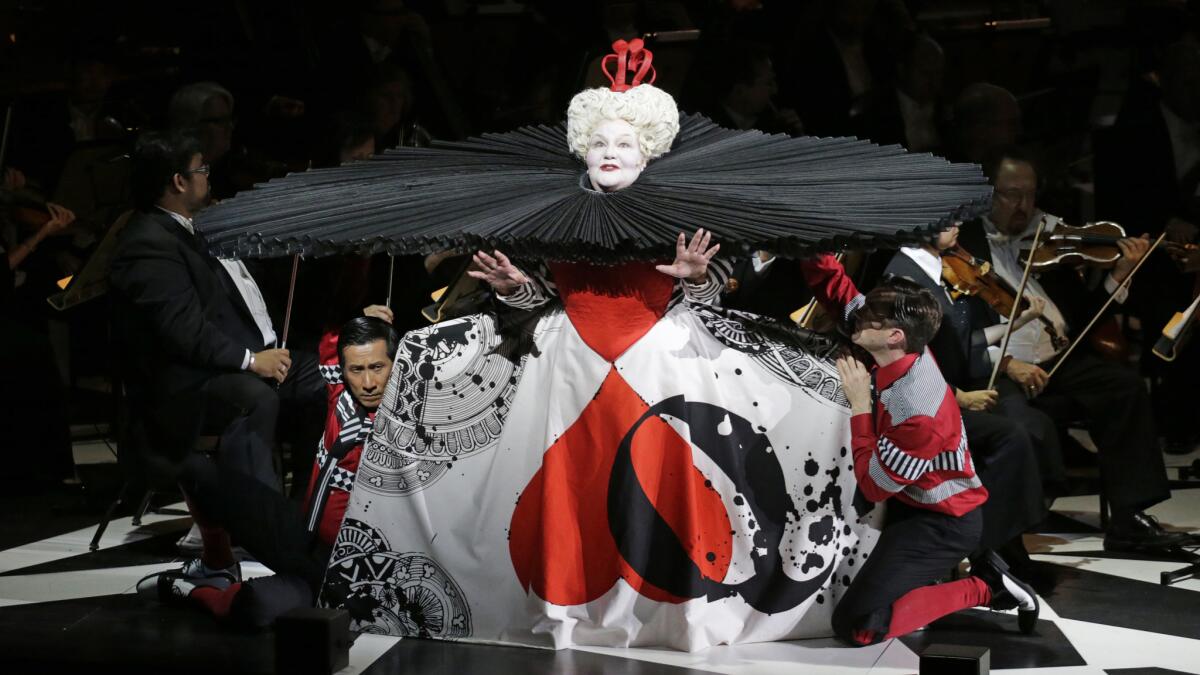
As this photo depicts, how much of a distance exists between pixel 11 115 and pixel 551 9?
2.41 meters

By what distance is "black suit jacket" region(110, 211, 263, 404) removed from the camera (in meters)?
4.87

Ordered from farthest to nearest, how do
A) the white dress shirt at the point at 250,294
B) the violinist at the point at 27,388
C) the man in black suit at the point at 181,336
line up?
the violinist at the point at 27,388 < the white dress shirt at the point at 250,294 < the man in black suit at the point at 181,336

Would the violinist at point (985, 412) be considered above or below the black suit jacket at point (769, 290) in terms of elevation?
below

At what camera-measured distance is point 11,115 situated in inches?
257

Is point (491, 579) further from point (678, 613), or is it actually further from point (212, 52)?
point (212, 52)

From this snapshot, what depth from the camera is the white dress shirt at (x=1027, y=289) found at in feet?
17.2

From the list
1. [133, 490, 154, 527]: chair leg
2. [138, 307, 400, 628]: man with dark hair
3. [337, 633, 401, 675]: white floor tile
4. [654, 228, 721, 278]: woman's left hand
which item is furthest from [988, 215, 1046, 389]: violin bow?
[133, 490, 154, 527]: chair leg

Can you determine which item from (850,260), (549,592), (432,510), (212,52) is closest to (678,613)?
(549,592)

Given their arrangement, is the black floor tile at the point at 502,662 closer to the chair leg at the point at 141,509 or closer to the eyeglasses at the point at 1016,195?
the chair leg at the point at 141,509

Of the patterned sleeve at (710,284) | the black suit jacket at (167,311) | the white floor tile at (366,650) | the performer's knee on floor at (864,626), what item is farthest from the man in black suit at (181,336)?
the performer's knee on floor at (864,626)

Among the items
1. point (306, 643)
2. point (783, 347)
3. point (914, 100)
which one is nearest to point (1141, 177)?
point (914, 100)

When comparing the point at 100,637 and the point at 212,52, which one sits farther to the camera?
the point at 212,52

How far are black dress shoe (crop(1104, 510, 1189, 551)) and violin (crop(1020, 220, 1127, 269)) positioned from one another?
2.94 feet

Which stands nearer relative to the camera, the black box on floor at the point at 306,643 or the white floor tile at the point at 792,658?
the black box on floor at the point at 306,643
